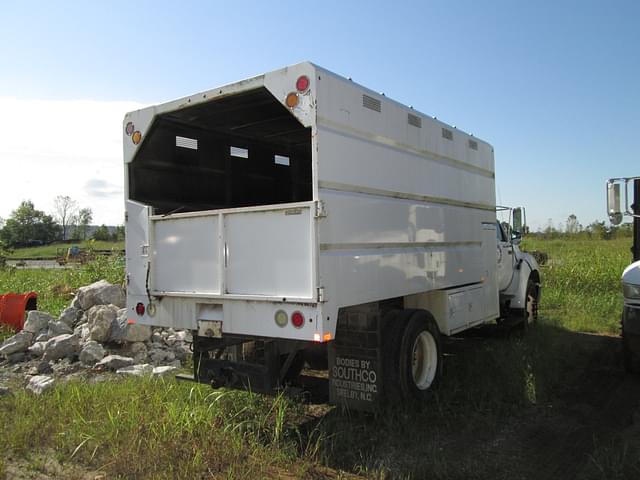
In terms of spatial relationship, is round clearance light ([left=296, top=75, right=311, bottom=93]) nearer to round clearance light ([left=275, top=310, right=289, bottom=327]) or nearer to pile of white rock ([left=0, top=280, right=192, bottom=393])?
round clearance light ([left=275, top=310, right=289, bottom=327])

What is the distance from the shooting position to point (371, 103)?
489cm

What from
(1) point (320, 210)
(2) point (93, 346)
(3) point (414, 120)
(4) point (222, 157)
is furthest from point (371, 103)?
(2) point (93, 346)

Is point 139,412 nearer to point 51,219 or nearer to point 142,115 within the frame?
point 142,115

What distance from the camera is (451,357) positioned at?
23.8 feet

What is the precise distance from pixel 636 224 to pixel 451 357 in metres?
3.07

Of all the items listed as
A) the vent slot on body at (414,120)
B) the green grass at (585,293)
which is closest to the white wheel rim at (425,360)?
the vent slot on body at (414,120)

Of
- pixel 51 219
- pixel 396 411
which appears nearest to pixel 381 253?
pixel 396 411

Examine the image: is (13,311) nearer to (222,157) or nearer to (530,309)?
(222,157)

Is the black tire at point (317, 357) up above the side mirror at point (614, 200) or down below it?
below

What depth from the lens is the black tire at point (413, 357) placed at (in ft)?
16.3

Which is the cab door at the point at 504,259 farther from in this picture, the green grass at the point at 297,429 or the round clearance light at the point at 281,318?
the round clearance light at the point at 281,318

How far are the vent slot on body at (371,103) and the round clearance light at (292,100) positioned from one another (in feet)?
2.51

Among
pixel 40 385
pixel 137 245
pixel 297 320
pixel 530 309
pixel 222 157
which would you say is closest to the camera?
pixel 297 320

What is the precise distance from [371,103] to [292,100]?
942mm
